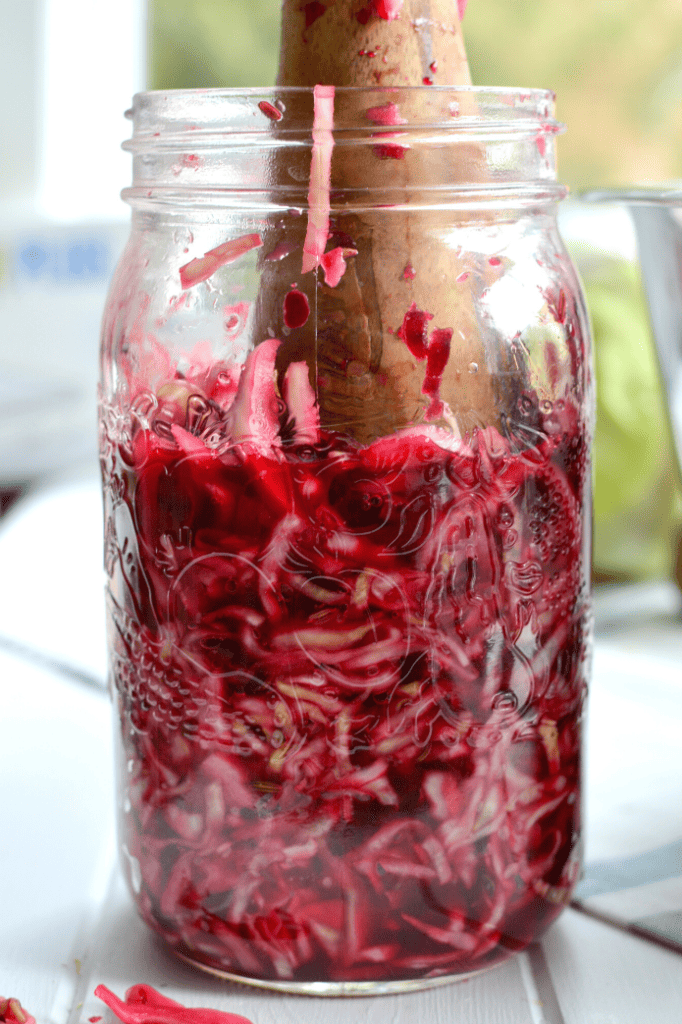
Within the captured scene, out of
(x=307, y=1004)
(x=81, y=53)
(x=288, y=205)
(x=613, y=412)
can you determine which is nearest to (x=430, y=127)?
(x=288, y=205)

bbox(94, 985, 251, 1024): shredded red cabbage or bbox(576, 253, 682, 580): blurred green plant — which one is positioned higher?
bbox(576, 253, 682, 580): blurred green plant

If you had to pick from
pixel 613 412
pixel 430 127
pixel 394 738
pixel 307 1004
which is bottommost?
pixel 307 1004

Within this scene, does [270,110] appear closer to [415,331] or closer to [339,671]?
[415,331]

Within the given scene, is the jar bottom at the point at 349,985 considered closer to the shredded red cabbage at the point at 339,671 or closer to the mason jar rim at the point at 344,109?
the shredded red cabbage at the point at 339,671

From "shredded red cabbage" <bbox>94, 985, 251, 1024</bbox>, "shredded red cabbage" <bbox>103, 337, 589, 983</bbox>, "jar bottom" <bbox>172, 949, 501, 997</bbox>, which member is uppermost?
"shredded red cabbage" <bbox>103, 337, 589, 983</bbox>

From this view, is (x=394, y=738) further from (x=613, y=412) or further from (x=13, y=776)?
(x=613, y=412)

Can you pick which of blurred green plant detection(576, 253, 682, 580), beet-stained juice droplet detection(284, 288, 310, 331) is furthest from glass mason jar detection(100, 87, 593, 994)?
blurred green plant detection(576, 253, 682, 580)

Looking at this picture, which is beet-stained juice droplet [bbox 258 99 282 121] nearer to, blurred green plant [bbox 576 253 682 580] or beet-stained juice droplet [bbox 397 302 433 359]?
beet-stained juice droplet [bbox 397 302 433 359]

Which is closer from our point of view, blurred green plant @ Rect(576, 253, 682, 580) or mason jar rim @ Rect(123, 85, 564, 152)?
mason jar rim @ Rect(123, 85, 564, 152)
